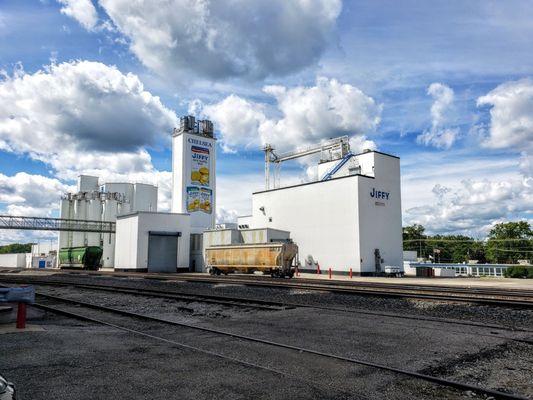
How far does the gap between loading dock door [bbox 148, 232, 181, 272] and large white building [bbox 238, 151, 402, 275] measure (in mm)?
12835

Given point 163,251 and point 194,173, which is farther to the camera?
point 194,173

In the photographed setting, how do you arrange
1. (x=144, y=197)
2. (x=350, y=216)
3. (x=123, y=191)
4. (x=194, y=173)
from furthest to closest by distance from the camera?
(x=144, y=197) < (x=123, y=191) < (x=194, y=173) < (x=350, y=216)

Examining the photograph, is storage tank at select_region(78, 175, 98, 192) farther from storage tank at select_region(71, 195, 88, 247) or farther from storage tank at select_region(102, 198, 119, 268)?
storage tank at select_region(102, 198, 119, 268)

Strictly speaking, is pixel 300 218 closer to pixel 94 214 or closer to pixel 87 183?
pixel 94 214

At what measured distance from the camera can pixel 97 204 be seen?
7956 cm

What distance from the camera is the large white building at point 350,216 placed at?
137ft

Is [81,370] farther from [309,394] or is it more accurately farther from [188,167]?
[188,167]

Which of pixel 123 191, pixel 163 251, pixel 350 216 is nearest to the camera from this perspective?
pixel 350 216

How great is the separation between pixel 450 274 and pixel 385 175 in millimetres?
13369

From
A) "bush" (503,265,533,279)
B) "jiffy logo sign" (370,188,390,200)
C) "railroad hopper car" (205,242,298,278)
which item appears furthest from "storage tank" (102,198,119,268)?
"bush" (503,265,533,279)

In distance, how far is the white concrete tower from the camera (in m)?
61.8

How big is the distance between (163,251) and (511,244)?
101 meters

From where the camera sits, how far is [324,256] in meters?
44.0

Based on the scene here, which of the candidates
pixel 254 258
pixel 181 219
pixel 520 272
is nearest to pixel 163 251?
pixel 181 219
